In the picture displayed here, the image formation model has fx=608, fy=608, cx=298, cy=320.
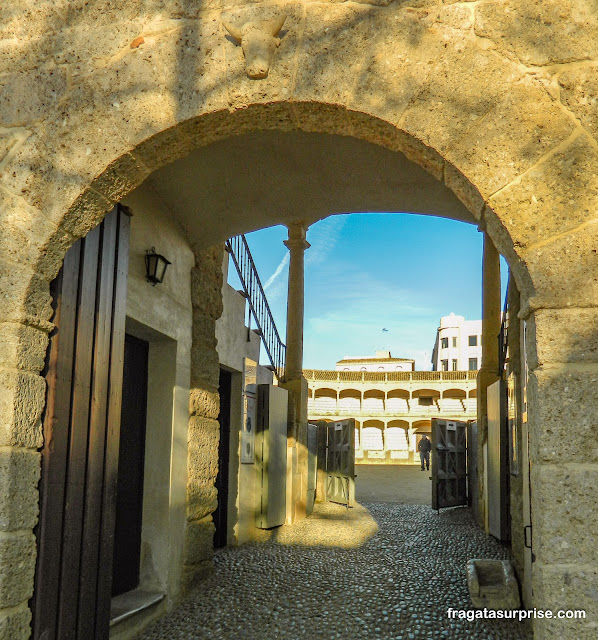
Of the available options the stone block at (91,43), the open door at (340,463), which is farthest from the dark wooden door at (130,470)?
the open door at (340,463)

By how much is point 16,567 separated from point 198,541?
2.65 m

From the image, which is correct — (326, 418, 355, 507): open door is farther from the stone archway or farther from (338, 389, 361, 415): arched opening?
(338, 389, 361, 415): arched opening

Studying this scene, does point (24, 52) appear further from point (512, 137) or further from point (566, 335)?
point (566, 335)

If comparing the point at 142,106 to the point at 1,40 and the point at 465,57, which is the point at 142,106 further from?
the point at 465,57

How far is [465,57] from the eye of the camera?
2.19 m

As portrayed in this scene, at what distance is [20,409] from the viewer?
238cm

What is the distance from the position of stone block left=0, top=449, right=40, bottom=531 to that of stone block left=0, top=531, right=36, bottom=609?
0.04 m

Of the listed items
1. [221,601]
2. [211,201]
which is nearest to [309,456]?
[221,601]

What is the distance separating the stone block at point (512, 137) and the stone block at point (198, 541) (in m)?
3.65

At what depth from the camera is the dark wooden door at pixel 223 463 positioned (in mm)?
6602

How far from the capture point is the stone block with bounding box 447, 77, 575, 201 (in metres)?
2.06

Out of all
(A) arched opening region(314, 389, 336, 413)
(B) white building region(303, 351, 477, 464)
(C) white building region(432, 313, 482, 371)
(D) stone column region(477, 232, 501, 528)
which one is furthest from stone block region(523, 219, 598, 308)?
(C) white building region(432, 313, 482, 371)

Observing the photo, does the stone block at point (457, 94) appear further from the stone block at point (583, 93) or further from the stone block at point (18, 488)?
the stone block at point (18, 488)
